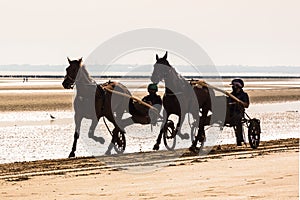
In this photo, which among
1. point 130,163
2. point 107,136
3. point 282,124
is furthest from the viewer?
point 282,124

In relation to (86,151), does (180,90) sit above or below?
above

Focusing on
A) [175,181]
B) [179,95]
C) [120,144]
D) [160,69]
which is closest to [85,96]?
[120,144]

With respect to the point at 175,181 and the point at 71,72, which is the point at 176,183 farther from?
the point at 71,72

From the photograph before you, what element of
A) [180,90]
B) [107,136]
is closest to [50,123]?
[107,136]

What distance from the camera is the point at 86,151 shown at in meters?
20.6

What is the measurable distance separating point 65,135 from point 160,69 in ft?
27.5

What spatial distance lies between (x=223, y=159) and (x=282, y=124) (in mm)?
14815

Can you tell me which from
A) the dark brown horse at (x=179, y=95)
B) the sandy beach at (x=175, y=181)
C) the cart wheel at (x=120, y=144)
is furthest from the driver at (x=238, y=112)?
the cart wheel at (x=120, y=144)

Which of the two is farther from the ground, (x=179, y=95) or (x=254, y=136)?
(x=179, y=95)

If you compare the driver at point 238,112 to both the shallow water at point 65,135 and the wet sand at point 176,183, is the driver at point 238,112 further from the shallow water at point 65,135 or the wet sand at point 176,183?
the wet sand at point 176,183

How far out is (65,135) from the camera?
2561cm

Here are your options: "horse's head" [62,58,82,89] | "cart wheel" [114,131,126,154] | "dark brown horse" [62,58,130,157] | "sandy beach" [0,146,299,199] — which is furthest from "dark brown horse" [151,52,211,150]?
"sandy beach" [0,146,299,199]

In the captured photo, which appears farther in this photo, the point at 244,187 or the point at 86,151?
the point at 86,151

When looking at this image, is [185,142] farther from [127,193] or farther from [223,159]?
[127,193]
